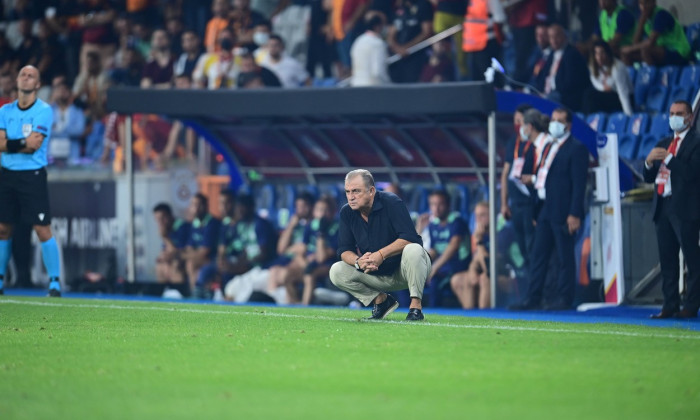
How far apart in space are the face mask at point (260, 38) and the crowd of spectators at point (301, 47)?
15 mm

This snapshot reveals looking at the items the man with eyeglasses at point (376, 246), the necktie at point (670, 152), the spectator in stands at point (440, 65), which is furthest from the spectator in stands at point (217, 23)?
the man with eyeglasses at point (376, 246)

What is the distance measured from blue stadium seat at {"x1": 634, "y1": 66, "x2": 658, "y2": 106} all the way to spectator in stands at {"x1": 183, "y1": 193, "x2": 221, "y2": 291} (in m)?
5.84

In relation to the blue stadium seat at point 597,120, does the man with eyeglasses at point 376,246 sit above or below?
below

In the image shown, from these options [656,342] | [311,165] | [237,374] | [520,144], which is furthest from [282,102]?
[237,374]

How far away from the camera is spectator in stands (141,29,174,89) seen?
2084cm

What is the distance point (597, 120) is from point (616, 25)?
4.04 ft

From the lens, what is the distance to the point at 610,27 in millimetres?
16078

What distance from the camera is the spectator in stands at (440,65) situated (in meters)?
17.6

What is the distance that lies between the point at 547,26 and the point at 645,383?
9799mm

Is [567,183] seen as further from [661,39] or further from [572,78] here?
[661,39]

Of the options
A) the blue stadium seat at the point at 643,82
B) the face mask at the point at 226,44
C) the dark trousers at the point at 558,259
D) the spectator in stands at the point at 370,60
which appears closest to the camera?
the dark trousers at the point at 558,259

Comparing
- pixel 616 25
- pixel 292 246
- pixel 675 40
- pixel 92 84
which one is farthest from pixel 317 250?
pixel 92 84

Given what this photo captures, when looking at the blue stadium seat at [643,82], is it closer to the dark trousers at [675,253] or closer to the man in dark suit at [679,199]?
the man in dark suit at [679,199]

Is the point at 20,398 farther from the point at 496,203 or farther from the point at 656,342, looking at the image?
the point at 496,203
